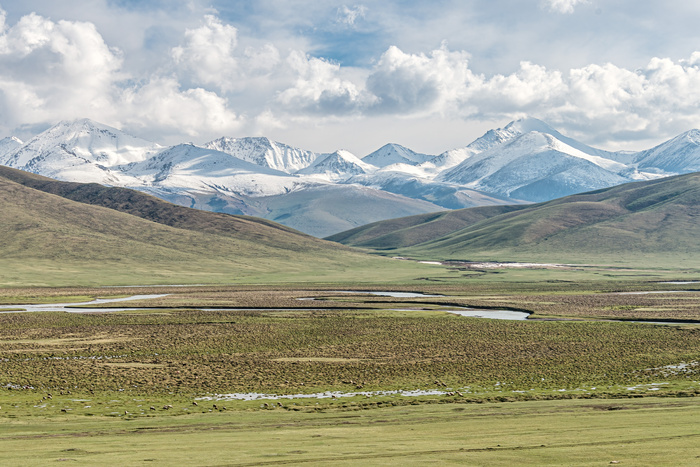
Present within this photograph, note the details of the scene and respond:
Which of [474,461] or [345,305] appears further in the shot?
[345,305]

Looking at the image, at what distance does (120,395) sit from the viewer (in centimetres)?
3875

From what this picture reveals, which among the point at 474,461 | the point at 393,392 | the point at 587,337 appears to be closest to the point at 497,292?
the point at 587,337

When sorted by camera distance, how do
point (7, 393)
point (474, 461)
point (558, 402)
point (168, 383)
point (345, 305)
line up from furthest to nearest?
point (345, 305)
point (168, 383)
point (7, 393)
point (558, 402)
point (474, 461)

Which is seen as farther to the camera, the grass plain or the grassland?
the grass plain

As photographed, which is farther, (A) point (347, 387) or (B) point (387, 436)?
(A) point (347, 387)

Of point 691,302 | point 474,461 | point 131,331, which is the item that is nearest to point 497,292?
point 691,302

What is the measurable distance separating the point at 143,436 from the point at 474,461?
1346 centimetres

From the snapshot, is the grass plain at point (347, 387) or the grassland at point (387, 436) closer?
the grassland at point (387, 436)

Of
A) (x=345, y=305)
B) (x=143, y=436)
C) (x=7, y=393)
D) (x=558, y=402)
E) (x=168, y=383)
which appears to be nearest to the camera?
(x=143, y=436)

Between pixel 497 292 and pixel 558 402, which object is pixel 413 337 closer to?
pixel 558 402

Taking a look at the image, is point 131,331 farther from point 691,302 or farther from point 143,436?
point 691,302

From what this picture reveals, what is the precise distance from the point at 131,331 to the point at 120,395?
31.2m

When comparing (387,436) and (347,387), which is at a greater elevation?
(387,436)

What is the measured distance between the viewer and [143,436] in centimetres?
2736
